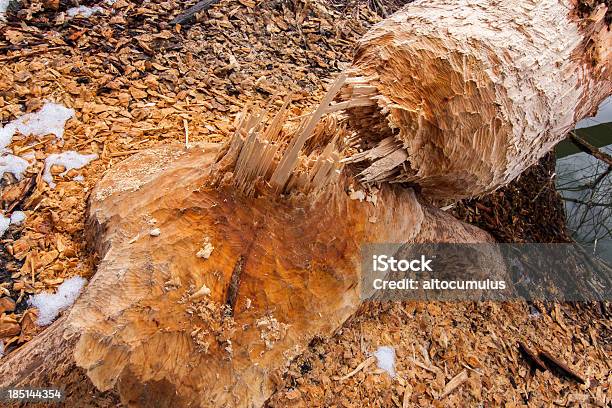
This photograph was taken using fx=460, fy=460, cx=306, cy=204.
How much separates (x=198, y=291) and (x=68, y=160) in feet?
3.83

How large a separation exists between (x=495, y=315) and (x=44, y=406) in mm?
2203

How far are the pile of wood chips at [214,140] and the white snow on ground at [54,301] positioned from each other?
31mm

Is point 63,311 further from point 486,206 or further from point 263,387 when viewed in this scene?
point 486,206

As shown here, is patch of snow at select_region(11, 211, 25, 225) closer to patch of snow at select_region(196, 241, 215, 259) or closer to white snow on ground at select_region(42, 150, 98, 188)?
white snow on ground at select_region(42, 150, 98, 188)

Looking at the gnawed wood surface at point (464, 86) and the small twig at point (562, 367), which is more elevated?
the gnawed wood surface at point (464, 86)

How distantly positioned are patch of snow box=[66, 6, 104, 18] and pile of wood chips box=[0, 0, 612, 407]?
0.03m

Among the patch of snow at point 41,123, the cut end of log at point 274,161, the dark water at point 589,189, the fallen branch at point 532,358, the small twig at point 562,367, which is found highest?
the cut end of log at point 274,161

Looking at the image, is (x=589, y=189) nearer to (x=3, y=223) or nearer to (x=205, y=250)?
(x=205, y=250)

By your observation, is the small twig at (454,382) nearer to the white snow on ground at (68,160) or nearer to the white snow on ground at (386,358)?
the white snow on ground at (386,358)

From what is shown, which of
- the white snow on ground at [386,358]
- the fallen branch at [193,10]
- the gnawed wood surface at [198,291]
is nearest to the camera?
the gnawed wood surface at [198,291]

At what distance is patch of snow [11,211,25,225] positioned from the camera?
78.1 inches

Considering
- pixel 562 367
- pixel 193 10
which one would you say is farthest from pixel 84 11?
pixel 562 367

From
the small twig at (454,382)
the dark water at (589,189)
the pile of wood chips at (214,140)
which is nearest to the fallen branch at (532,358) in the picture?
the pile of wood chips at (214,140)

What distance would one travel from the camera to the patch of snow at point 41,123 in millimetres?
2227
